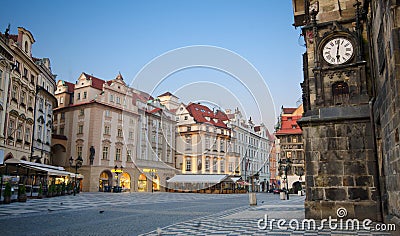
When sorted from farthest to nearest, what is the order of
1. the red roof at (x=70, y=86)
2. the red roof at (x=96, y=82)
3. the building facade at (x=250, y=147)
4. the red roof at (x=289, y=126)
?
the building facade at (x=250, y=147) < the red roof at (x=289, y=126) < the red roof at (x=70, y=86) < the red roof at (x=96, y=82)

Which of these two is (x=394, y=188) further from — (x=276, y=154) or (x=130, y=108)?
(x=276, y=154)

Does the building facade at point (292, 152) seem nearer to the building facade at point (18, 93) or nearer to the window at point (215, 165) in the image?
the window at point (215, 165)

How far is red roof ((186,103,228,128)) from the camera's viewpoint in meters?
55.7

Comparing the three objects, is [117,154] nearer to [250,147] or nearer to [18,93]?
[18,93]

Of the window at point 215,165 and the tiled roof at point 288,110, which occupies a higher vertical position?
the tiled roof at point 288,110

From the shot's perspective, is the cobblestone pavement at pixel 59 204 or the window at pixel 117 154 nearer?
the cobblestone pavement at pixel 59 204

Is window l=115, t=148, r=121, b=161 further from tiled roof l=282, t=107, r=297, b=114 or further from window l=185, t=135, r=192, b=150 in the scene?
tiled roof l=282, t=107, r=297, b=114

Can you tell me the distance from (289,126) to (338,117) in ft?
165

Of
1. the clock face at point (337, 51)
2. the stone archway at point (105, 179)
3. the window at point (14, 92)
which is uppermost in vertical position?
the window at point (14, 92)

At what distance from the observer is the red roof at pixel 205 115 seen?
5571 cm

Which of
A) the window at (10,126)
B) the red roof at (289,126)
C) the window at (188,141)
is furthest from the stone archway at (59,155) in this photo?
the red roof at (289,126)

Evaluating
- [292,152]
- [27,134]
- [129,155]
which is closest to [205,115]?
[129,155]

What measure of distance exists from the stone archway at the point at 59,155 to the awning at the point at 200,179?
586 inches

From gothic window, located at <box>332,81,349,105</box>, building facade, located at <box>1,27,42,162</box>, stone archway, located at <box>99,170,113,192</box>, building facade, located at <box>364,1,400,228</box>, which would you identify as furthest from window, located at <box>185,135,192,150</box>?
building facade, located at <box>364,1,400,228</box>
